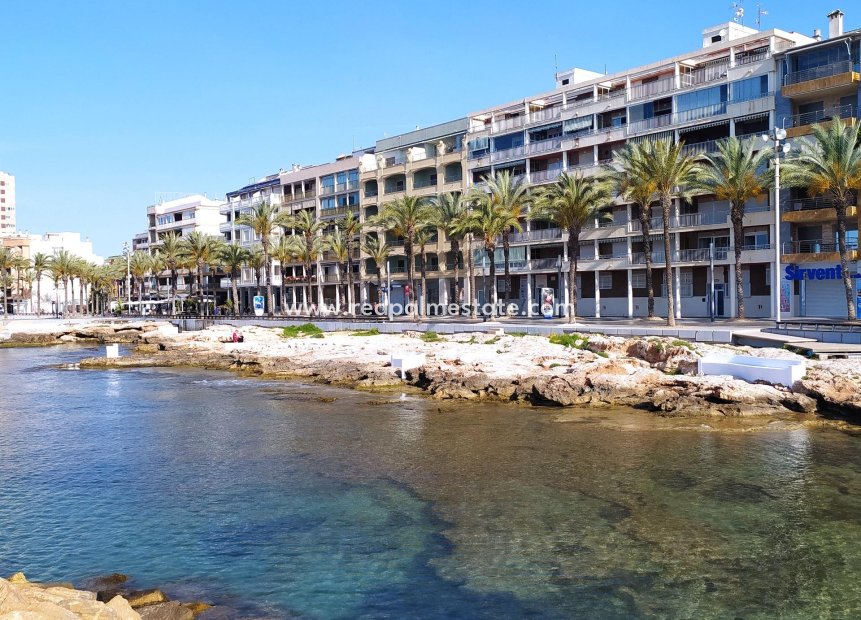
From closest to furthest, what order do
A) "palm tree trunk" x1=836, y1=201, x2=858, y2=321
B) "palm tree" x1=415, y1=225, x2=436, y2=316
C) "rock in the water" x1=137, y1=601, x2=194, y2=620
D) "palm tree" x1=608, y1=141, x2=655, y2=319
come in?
"rock in the water" x1=137, y1=601, x2=194, y2=620 < "palm tree trunk" x1=836, y1=201, x2=858, y2=321 < "palm tree" x1=608, y1=141, x2=655, y2=319 < "palm tree" x1=415, y1=225, x2=436, y2=316

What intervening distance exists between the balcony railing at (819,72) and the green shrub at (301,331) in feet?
128

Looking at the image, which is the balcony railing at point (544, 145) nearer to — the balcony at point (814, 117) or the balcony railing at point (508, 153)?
the balcony railing at point (508, 153)

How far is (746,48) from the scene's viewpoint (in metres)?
57.4

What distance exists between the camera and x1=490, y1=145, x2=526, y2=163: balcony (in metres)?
72.2

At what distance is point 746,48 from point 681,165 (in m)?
18.5

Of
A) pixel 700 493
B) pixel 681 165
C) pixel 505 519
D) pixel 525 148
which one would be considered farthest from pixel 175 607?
pixel 525 148

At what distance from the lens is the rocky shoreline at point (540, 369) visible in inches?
1010

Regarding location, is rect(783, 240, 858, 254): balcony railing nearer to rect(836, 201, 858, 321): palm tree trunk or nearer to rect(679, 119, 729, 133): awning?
rect(836, 201, 858, 321): palm tree trunk

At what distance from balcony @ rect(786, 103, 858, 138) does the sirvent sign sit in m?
9.29

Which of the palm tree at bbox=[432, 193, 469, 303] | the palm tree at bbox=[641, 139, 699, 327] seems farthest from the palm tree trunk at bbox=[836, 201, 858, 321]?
the palm tree at bbox=[432, 193, 469, 303]

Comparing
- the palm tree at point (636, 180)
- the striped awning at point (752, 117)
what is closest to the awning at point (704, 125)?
the striped awning at point (752, 117)

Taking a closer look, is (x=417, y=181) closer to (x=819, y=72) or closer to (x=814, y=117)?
(x=814, y=117)

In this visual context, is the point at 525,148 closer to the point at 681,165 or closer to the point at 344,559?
the point at 681,165

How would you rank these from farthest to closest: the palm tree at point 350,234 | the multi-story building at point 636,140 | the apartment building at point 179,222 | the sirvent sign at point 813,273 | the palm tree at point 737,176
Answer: the apartment building at point 179,222, the palm tree at point 350,234, the multi-story building at point 636,140, the sirvent sign at point 813,273, the palm tree at point 737,176
